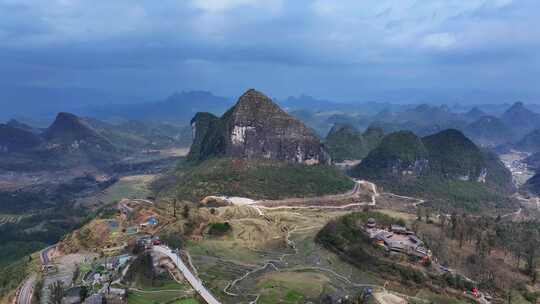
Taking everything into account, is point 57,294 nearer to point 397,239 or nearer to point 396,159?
point 397,239

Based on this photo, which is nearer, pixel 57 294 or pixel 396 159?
pixel 57 294

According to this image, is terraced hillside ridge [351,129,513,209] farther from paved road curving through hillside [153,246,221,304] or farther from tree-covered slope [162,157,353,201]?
paved road curving through hillside [153,246,221,304]

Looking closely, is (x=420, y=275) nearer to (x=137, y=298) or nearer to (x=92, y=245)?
(x=137, y=298)

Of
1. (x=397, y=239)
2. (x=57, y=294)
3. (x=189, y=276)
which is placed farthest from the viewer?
(x=397, y=239)

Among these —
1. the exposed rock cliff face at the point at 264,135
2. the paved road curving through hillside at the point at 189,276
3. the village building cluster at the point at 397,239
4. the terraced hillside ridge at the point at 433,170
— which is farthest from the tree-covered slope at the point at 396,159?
the paved road curving through hillside at the point at 189,276

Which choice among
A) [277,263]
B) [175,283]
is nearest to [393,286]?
[277,263]

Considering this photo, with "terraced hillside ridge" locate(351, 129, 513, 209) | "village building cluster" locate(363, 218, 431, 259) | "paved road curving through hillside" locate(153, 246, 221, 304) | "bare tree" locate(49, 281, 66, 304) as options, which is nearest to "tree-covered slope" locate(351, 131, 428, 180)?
"terraced hillside ridge" locate(351, 129, 513, 209)

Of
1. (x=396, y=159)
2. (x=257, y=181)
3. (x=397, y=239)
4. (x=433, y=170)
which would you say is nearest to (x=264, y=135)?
(x=257, y=181)
